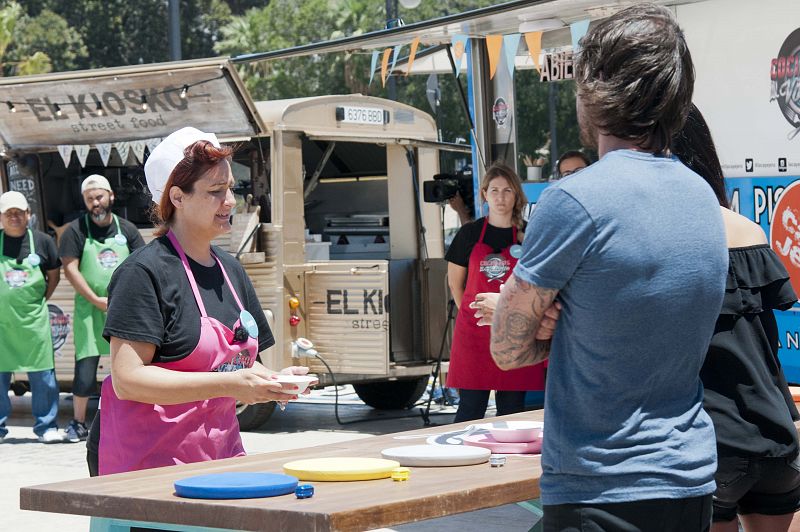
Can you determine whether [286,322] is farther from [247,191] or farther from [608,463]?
[608,463]

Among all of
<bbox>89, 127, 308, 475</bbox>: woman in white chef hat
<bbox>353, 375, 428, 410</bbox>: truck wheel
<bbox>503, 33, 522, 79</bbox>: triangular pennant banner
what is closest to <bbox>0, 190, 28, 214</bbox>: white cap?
<bbox>353, 375, 428, 410</bbox>: truck wheel

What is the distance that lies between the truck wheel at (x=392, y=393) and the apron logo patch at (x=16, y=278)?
120 inches

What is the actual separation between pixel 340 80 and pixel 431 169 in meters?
23.7

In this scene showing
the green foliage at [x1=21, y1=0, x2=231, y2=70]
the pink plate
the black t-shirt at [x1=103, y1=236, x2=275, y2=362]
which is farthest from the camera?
the green foliage at [x1=21, y1=0, x2=231, y2=70]

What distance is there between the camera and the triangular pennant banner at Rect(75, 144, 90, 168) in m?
10.8

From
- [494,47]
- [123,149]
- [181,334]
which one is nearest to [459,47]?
[494,47]

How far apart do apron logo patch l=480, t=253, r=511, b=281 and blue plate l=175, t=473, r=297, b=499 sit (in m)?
4.40

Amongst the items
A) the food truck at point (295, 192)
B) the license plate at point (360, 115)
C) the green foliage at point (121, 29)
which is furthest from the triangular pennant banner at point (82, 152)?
the green foliage at point (121, 29)

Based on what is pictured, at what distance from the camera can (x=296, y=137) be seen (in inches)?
397

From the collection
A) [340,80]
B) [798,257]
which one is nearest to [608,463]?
[798,257]

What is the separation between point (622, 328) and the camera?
2363mm

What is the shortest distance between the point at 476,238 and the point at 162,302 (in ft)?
13.7

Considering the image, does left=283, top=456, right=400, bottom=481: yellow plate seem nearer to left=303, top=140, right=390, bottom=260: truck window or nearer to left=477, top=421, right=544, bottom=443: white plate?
left=477, top=421, right=544, bottom=443: white plate

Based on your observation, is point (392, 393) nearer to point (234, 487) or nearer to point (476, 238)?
point (476, 238)
